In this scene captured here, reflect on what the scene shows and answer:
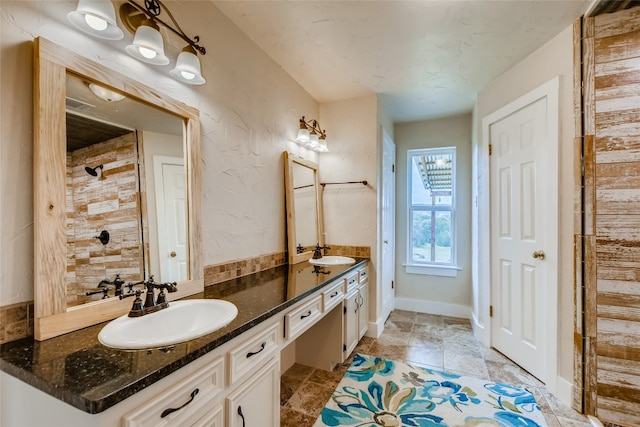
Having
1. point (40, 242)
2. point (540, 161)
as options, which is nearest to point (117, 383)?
point (40, 242)

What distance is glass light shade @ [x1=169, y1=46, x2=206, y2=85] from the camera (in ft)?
4.30

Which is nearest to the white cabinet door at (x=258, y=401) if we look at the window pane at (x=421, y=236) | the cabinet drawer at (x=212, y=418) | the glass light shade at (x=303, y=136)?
the cabinet drawer at (x=212, y=418)

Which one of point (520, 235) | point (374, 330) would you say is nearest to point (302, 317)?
point (374, 330)

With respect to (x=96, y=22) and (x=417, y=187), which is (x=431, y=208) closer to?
(x=417, y=187)

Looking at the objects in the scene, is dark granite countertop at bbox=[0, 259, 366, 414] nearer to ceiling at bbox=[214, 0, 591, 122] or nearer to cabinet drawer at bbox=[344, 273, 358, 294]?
cabinet drawer at bbox=[344, 273, 358, 294]

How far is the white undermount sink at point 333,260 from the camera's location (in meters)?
2.44

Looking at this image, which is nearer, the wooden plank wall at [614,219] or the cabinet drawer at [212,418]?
the cabinet drawer at [212,418]

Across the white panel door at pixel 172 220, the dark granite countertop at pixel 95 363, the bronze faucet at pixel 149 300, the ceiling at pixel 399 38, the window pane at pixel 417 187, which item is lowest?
the dark granite countertop at pixel 95 363

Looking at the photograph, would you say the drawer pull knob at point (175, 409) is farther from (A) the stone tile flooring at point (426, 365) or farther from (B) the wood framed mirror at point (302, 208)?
(B) the wood framed mirror at point (302, 208)

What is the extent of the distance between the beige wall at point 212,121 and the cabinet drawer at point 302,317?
575 millimetres

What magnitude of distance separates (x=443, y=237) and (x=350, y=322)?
1.97 meters

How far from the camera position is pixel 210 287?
1.56 m

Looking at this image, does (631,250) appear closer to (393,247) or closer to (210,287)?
(393,247)

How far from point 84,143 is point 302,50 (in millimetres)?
1616
